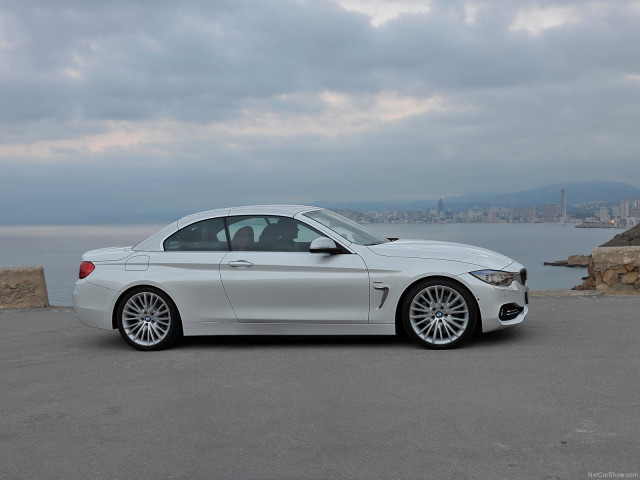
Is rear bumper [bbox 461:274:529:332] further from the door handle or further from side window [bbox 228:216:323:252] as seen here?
the door handle

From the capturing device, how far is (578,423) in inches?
187

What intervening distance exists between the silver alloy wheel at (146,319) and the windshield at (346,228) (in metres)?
1.83

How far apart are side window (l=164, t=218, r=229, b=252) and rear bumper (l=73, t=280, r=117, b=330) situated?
0.82m

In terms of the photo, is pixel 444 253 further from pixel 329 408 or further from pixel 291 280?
pixel 329 408

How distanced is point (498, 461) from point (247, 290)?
→ 4131mm

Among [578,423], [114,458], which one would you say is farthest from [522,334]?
[114,458]

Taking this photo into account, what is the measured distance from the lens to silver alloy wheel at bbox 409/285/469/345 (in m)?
7.46

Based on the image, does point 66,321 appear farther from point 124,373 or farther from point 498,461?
point 498,461

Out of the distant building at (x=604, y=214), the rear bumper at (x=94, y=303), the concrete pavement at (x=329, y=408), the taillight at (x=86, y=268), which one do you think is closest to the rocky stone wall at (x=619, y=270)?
the concrete pavement at (x=329, y=408)

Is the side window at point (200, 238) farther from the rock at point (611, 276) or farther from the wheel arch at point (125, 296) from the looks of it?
the rock at point (611, 276)

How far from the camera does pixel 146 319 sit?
318 inches

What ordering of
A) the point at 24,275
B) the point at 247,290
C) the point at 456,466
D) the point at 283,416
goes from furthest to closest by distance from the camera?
the point at 24,275
the point at 247,290
the point at 283,416
the point at 456,466

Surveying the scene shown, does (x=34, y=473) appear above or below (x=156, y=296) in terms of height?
below

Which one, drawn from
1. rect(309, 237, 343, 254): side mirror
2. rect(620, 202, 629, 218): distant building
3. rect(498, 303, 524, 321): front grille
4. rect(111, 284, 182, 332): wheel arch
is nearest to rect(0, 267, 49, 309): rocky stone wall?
rect(111, 284, 182, 332): wheel arch
